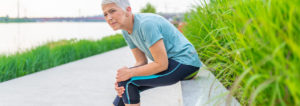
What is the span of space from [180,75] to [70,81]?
185 centimetres

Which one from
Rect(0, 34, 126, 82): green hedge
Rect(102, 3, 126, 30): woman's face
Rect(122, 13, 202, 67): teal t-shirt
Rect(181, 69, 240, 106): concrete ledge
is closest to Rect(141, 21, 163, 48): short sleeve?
Rect(122, 13, 202, 67): teal t-shirt

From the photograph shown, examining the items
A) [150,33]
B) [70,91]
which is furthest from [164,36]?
[70,91]

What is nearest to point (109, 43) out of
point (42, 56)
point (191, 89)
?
point (42, 56)

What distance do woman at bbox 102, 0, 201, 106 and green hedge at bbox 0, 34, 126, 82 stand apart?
7.75 ft

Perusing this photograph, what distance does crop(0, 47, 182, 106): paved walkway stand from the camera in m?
2.36

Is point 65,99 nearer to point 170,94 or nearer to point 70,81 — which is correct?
point 70,81

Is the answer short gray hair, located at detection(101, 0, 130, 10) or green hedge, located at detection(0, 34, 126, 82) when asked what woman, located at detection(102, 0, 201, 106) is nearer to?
short gray hair, located at detection(101, 0, 130, 10)

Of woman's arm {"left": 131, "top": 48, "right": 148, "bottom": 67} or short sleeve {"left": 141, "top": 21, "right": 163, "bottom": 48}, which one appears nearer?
short sleeve {"left": 141, "top": 21, "right": 163, "bottom": 48}

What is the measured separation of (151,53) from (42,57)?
318 centimetres

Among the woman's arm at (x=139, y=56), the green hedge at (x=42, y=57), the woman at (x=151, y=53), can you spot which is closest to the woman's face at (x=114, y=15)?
the woman at (x=151, y=53)

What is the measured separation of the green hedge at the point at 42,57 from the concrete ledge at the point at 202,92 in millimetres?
2553

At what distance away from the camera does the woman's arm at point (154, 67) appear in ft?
5.47

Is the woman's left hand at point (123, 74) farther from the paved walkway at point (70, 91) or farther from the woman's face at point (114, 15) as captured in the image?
the paved walkway at point (70, 91)

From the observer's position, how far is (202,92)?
194cm
